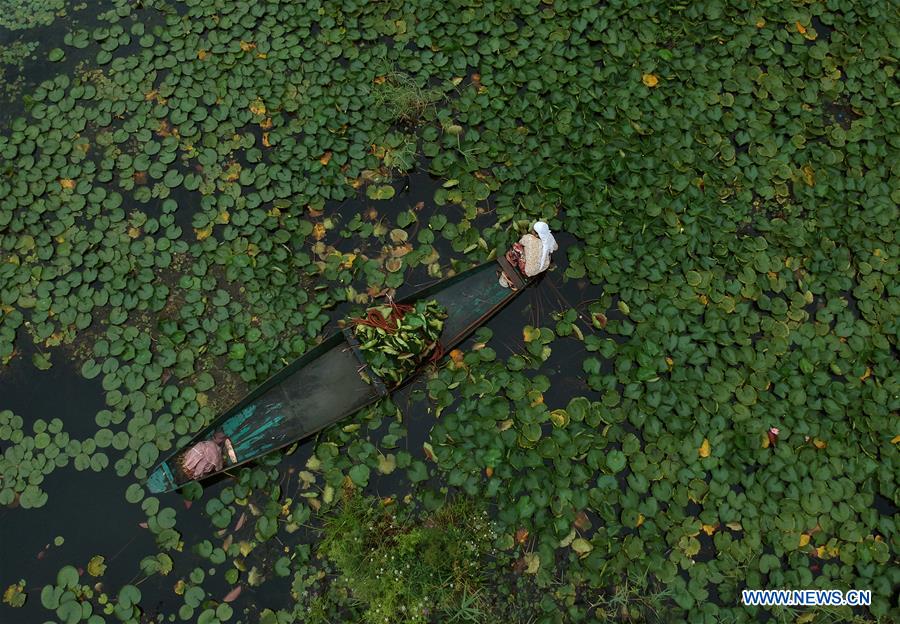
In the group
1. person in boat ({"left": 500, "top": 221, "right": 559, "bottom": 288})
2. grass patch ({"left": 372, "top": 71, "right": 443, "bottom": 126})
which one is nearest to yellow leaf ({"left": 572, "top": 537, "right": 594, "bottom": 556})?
person in boat ({"left": 500, "top": 221, "right": 559, "bottom": 288})

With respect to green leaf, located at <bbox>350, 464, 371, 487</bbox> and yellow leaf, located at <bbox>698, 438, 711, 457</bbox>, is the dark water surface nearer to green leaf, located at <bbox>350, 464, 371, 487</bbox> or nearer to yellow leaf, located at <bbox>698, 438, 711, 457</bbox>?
green leaf, located at <bbox>350, 464, 371, 487</bbox>

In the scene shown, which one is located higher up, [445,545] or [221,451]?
[221,451]

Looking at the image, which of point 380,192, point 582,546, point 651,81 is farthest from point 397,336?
point 651,81

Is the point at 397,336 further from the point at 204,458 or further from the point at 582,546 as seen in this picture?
the point at 582,546

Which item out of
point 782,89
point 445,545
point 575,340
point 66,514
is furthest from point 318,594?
point 782,89

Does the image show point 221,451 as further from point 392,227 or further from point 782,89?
point 782,89

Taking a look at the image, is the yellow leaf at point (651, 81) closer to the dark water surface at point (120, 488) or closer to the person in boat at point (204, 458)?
the dark water surface at point (120, 488)
